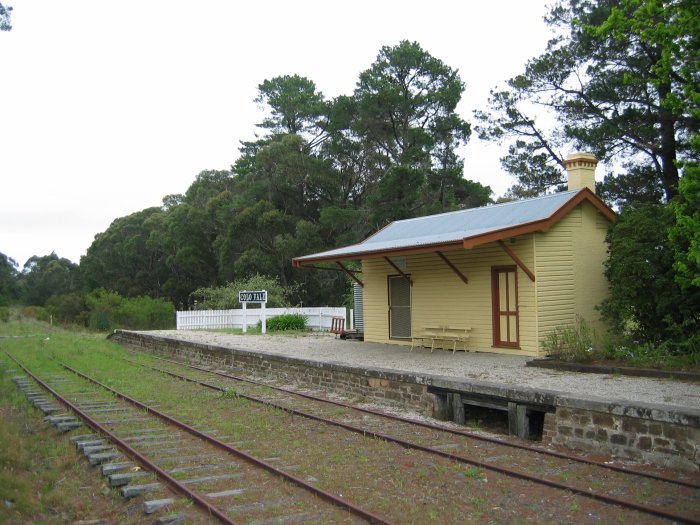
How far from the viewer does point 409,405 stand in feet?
35.8

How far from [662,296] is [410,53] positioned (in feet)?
104

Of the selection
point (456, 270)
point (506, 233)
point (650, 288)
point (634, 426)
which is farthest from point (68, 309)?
point (634, 426)

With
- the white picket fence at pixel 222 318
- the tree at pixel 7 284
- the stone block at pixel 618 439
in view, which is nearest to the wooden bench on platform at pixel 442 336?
the stone block at pixel 618 439

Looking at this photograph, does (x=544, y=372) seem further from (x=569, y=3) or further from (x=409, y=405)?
(x=569, y=3)

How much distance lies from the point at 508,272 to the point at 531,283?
0.73 metres

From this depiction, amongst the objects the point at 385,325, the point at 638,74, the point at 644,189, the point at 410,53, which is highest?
the point at 410,53

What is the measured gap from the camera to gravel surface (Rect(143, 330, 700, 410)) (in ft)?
30.7

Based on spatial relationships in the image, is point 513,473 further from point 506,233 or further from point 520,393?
point 506,233

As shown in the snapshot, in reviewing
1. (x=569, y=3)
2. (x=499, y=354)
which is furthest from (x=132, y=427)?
(x=569, y=3)

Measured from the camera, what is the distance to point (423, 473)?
23.2 feet

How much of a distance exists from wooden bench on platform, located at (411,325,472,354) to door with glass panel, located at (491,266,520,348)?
0.74m

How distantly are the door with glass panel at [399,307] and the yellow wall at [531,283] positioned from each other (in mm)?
392

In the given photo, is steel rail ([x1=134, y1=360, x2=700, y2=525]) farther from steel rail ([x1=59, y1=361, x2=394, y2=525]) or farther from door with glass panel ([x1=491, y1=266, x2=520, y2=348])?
door with glass panel ([x1=491, y1=266, x2=520, y2=348])

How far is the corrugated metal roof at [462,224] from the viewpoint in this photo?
1522cm
